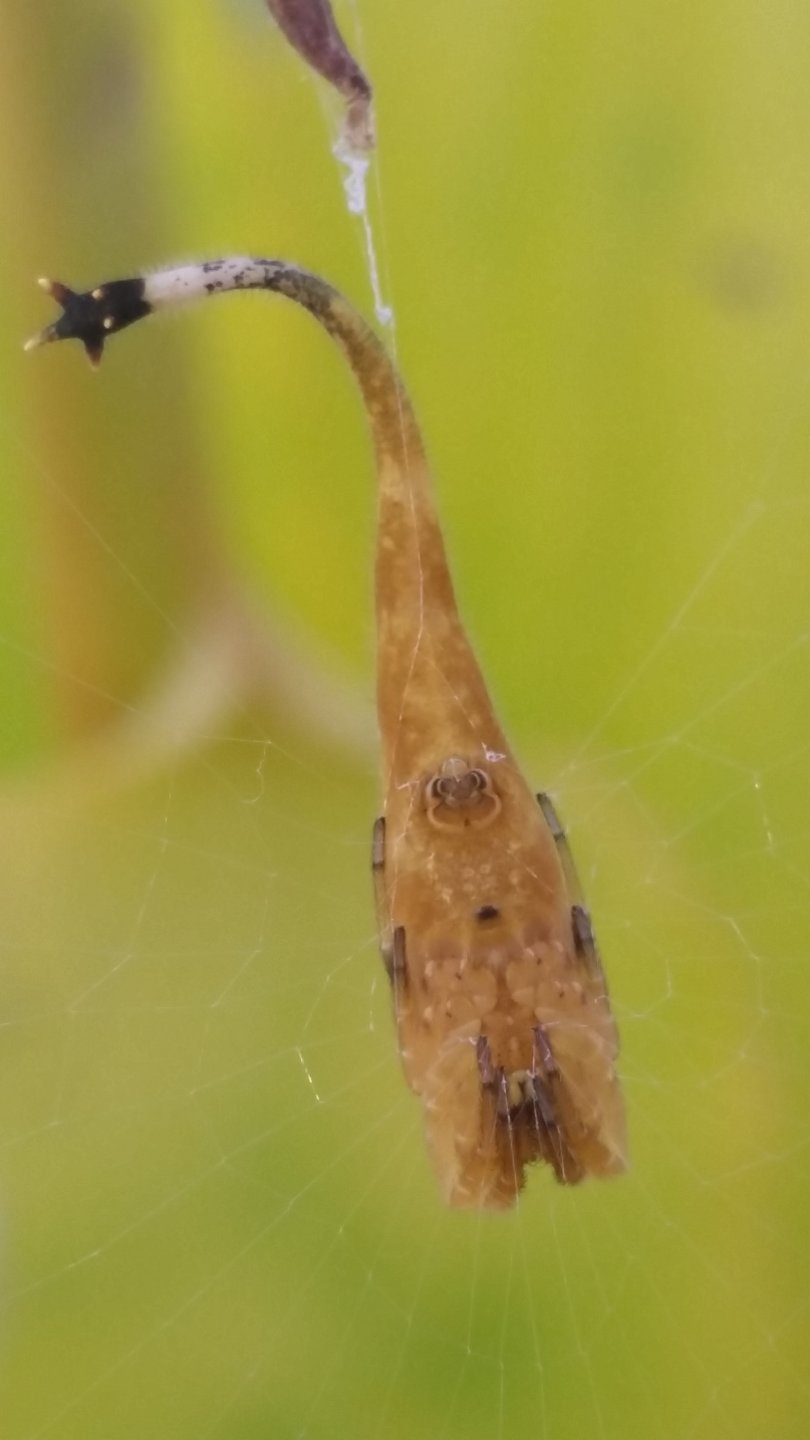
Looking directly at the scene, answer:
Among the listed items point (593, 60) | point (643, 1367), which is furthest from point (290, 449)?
point (643, 1367)

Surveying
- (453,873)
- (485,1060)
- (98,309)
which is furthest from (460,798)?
(98,309)

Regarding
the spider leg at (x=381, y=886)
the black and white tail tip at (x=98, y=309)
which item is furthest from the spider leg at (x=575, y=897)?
the black and white tail tip at (x=98, y=309)

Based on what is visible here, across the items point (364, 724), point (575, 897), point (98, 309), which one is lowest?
point (575, 897)

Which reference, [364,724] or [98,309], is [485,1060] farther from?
[98,309]

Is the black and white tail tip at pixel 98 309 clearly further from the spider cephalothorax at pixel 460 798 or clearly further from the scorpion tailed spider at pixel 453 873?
the spider cephalothorax at pixel 460 798

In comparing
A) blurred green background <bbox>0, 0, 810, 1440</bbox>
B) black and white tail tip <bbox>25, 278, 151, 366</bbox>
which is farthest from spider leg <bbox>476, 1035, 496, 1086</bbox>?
black and white tail tip <bbox>25, 278, 151, 366</bbox>

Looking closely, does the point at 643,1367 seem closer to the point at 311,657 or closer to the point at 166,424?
the point at 311,657
